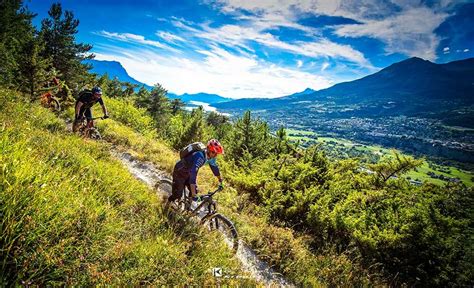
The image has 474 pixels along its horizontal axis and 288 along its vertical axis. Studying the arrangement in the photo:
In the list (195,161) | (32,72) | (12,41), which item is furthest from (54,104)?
(195,161)

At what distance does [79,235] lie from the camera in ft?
10.7

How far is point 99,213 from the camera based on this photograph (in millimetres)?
3740

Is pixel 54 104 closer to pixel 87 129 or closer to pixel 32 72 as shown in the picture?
pixel 32 72

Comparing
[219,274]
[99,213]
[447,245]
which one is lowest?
[447,245]

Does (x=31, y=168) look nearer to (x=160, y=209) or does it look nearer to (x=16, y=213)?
(x=16, y=213)

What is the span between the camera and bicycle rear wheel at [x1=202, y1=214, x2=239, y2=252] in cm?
607

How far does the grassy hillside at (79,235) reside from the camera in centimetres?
257

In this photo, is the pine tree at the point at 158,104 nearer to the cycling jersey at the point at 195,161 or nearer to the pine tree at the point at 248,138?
the pine tree at the point at 248,138

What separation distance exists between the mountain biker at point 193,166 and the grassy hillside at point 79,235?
1061 mm

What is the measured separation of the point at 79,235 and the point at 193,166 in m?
2.88

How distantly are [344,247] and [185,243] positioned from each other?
656cm

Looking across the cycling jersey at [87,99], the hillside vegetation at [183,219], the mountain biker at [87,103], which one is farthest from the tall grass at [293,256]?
the cycling jersey at [87,99]

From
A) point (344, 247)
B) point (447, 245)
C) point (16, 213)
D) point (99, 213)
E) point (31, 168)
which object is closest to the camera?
point (16, 213)

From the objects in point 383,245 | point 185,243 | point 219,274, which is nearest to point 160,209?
point 185,243
